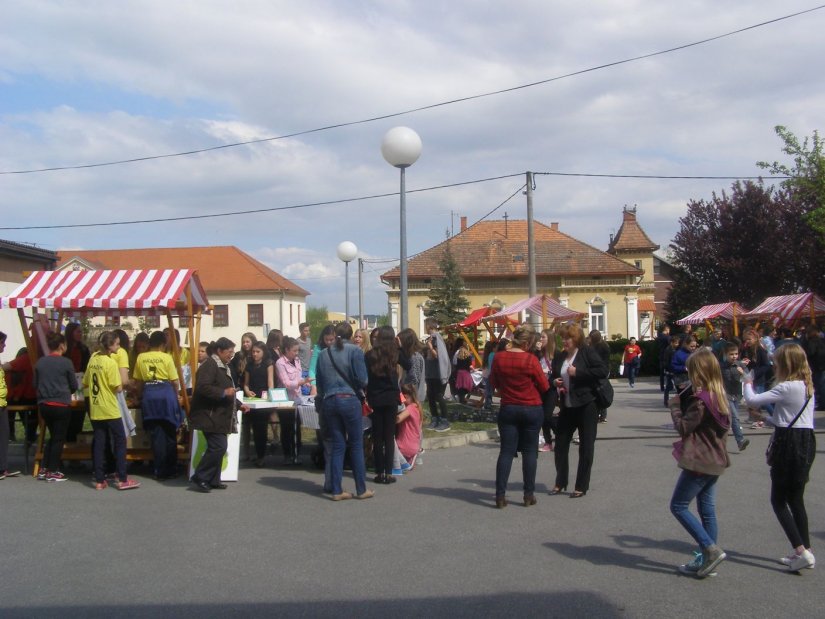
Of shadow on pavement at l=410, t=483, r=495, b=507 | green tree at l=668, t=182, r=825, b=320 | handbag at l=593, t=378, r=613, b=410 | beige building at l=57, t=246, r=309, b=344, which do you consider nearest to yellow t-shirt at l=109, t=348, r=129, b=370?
shadow on pavement at l=410, t=483, r=495, b=507

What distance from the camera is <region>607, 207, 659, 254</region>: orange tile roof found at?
75.5 m

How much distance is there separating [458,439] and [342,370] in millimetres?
4698

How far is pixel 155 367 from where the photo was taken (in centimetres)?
1005

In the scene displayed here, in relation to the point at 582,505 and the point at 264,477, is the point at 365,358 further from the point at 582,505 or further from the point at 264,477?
the point at 582,505

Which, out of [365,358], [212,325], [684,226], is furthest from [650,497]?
[212,325]

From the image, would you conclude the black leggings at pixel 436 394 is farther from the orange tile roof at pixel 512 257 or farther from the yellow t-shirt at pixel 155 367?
the orange tile roof at pixel 512 257

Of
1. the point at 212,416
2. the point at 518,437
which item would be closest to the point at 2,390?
the point at 212,416

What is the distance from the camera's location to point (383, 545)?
6.98 metres

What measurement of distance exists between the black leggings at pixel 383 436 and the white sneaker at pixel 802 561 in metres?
4.92

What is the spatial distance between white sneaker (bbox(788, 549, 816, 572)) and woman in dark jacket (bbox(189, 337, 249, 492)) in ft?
19.7

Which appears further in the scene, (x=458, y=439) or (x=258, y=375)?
(x=458, y=439)

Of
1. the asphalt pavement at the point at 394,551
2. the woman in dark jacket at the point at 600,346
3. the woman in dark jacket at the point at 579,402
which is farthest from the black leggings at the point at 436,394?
the woman in dark jacket at the point at 579,402

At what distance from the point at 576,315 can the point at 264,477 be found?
43.1ft

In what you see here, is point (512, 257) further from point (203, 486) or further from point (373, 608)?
point (373, 608)
